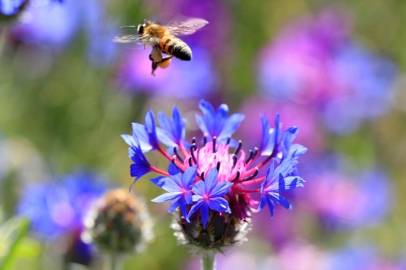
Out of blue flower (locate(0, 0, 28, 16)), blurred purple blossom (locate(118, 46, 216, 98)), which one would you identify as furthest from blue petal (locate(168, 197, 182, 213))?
blurred purple blossom (locate(118, 46, 216, 98))

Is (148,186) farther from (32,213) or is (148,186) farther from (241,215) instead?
(241,215)

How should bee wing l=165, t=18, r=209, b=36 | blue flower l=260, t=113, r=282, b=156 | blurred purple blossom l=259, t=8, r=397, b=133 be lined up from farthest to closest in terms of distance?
1. blurred purple blossom l=259, t=8, r=397, b=133
2. bee wing l=165, t=18, r=209, b=36
3. blue flower l=260, t=113, r=282, b=156

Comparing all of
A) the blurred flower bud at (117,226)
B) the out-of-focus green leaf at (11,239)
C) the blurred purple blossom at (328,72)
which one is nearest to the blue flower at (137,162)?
the out-of-focus green leaf at (11,239)

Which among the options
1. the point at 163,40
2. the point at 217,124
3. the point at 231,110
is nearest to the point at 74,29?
the point at 231,110

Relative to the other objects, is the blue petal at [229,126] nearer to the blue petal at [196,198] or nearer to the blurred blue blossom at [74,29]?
the blue petal at [196,198]

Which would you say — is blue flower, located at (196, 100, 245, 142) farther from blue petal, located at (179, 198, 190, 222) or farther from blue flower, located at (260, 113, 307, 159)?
blue petal, located at (179, 198, 190, 222)

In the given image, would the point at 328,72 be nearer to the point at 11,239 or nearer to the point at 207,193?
the point at 11,239

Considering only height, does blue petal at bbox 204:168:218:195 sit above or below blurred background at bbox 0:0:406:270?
below
